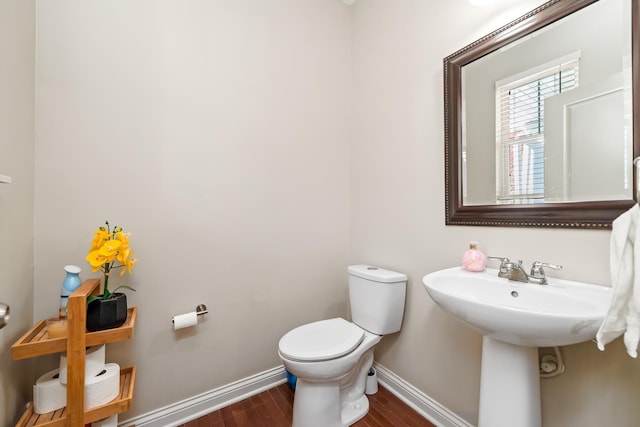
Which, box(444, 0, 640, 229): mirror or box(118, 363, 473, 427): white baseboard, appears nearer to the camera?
box(444, 0, 640, 229): mirror

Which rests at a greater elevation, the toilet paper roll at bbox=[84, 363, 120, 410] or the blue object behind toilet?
the toilet paper roll at bbox=[84, 363, 120, 410]

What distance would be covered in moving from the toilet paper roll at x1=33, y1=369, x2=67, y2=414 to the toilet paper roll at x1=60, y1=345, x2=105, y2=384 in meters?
0.03

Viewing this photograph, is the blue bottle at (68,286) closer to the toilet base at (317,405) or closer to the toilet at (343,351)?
the toilet at (343,351)

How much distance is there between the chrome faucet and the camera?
0.97 m

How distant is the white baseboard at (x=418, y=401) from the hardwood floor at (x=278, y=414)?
3 cm

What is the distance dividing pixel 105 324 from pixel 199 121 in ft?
3.39

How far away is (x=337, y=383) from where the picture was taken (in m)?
1.32

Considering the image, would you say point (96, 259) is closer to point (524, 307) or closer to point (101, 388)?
point (101, 388)

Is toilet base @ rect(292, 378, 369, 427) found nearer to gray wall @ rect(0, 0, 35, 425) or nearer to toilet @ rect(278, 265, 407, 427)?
toilet @ rect(278, 265, 407, 427)

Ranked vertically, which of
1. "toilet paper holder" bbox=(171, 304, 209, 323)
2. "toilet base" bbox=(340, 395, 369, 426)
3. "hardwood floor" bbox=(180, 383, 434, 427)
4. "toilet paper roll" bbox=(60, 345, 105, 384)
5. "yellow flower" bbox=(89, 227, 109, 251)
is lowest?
"hardwood floor" bbox=(180, 383, 434, 427)

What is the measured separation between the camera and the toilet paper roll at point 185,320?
4.24ft

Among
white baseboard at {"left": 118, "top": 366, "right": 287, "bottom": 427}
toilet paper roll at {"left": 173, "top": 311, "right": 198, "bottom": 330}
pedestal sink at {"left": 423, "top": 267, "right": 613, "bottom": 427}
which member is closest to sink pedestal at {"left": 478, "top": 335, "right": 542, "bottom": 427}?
→ pedestal sink at {"left": 423, "top": 267, "right": 613, "bottom": 427}

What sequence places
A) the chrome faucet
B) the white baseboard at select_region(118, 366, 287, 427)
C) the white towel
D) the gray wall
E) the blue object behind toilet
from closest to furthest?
the white towel
the gray wall
the chrome faucet
the white baseboard at select_region(118, 366, 287, 427)
the blue object behind toilet

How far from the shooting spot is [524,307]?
908mm
